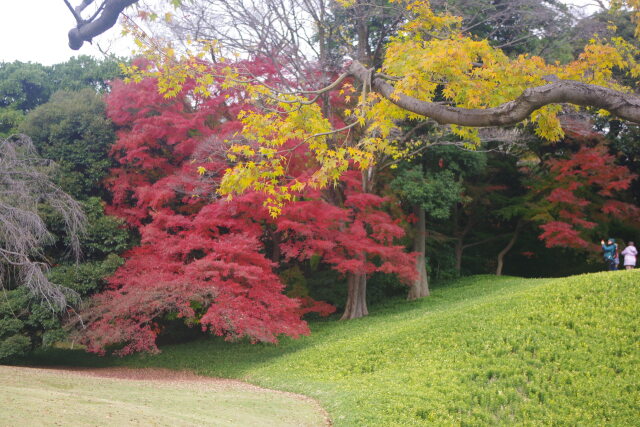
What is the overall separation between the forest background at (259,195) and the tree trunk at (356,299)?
0.07 meters

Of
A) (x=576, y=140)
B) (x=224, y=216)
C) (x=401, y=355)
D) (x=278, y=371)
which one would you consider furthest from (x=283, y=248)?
(x=576, y=140)

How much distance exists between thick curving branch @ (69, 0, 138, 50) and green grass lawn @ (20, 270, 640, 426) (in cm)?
587

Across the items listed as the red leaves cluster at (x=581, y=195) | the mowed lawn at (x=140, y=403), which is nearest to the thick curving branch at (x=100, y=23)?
the mowed lawn at (x=140, y=403)

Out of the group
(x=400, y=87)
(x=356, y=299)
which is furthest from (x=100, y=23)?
(x=356, y=299)

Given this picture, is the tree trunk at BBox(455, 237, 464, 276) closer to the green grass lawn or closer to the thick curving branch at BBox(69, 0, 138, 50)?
the green grass lawn

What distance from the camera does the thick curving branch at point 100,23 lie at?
425 centimetres

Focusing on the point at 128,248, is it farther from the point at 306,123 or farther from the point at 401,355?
the point at 306,123

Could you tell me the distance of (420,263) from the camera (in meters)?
19.2

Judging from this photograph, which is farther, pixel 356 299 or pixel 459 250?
pixel 459 250

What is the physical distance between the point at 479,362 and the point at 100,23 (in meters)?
7.91

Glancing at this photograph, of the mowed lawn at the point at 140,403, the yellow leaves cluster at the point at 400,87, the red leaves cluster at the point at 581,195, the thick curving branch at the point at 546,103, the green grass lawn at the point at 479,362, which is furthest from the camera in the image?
the red leaves cluster at the point at 581,195

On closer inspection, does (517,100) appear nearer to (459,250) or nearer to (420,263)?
(420,263)

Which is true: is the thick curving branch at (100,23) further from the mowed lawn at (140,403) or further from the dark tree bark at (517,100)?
the mowed lawn at (140,403)

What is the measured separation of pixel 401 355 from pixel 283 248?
471cm
